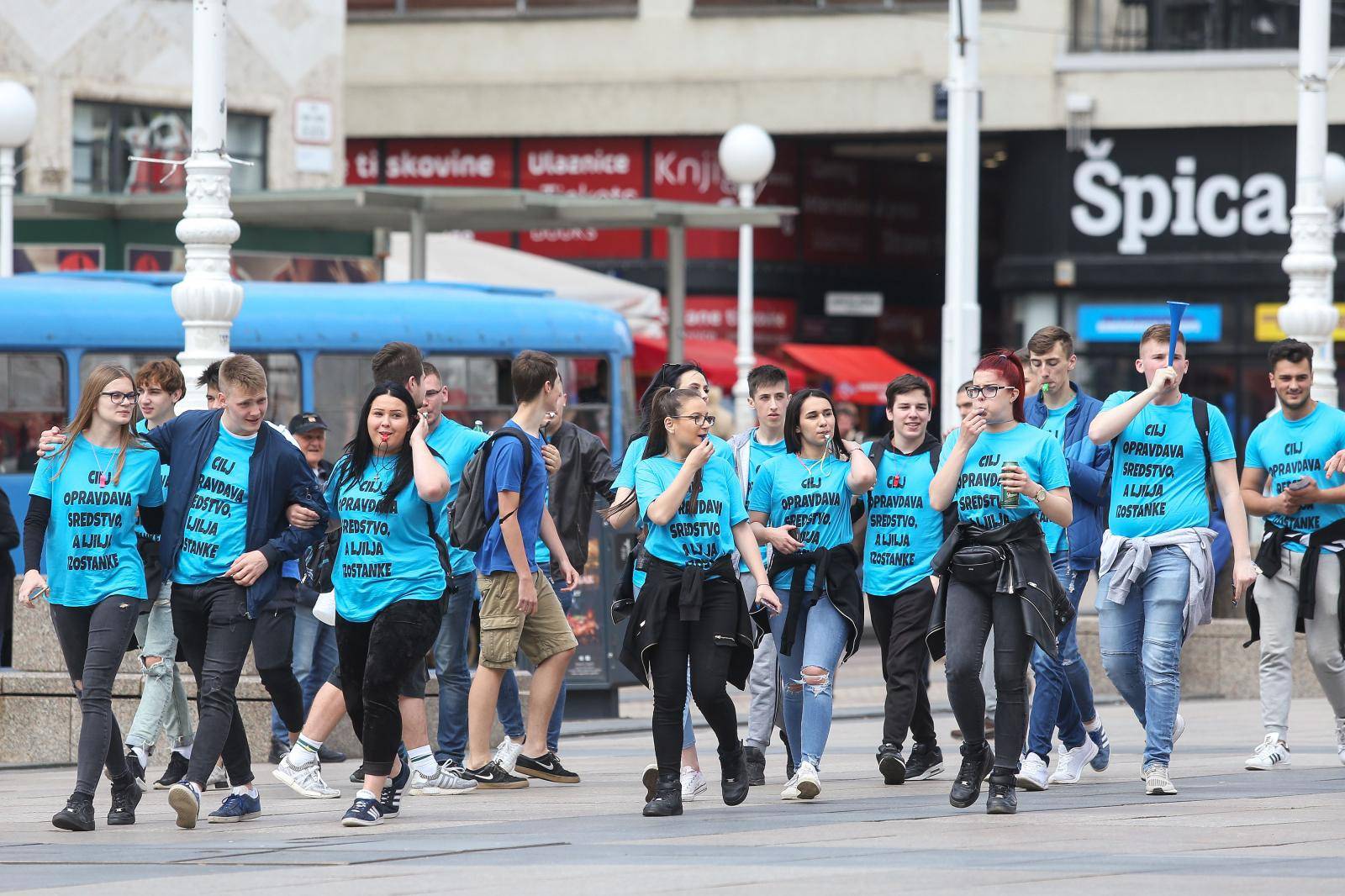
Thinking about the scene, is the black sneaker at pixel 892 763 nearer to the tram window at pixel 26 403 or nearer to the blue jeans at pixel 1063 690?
the blue jeans at pixel 1063 690

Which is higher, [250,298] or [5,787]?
[250,298]

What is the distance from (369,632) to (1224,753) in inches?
185

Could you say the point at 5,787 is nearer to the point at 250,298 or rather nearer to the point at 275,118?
the point at 250,298

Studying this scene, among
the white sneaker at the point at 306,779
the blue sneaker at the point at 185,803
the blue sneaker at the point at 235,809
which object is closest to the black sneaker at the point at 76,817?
the blue sneaker at the point at 185,803

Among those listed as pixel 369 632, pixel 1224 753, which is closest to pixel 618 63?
Answer: pixel 1224 753

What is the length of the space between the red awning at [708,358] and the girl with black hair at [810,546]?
1698cm

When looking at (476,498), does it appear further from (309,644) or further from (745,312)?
(745,312)

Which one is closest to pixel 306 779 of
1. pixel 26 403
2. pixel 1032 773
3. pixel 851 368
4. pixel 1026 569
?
pixel 1032 773

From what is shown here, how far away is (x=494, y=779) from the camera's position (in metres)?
10.2

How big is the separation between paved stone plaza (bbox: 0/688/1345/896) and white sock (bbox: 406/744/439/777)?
124 millimetres

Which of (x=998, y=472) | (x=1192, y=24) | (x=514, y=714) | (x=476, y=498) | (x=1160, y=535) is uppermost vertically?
(x=1192, y=24)

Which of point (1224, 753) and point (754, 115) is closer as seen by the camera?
point (1224, 753)

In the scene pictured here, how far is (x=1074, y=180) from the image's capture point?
3158 cm

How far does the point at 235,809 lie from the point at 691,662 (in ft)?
6.01
